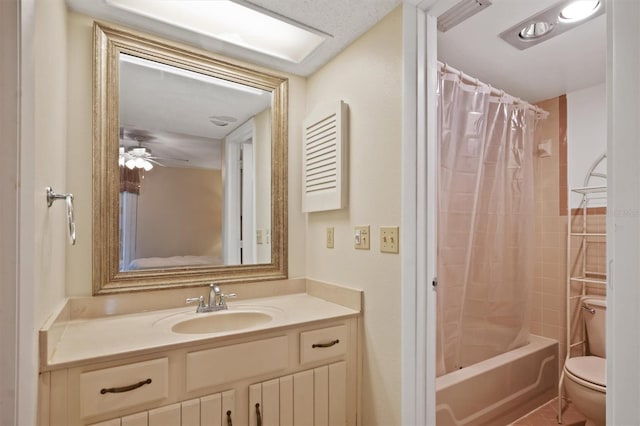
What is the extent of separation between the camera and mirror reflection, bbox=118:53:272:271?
1.53 metres

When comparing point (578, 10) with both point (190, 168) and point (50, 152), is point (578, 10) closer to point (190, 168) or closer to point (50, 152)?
point (190, 168)

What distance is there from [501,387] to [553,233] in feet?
4.04

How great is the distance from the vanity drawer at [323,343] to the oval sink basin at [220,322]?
210 millimetres

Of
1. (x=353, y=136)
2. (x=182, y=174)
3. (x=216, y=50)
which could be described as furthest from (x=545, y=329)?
(x=216, y=50)

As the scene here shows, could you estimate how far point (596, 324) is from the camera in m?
2.15

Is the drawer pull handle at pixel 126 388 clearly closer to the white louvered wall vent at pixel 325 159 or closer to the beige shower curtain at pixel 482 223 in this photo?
the white louvered wall vent at pixel 325 159

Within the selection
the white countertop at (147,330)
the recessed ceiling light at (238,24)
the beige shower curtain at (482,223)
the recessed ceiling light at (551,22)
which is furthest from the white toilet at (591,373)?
the recessed ceiling light at (238,24)

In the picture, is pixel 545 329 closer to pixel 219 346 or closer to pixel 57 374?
pixel 219 346

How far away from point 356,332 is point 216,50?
1.55m

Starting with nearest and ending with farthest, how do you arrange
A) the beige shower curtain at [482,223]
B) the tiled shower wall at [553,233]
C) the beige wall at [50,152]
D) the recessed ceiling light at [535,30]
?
1. the beige wall at [50,152]
2. the recessed ceiling light at [535,30]
3. the beige shower curtain at [482,223]
4. the tiled shower wall at [553,233]

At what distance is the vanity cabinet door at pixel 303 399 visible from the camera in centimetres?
129

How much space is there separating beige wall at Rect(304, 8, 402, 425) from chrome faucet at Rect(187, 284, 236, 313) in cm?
57

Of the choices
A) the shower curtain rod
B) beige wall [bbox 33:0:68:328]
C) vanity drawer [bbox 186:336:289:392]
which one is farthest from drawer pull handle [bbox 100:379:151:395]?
the shower curtain rod

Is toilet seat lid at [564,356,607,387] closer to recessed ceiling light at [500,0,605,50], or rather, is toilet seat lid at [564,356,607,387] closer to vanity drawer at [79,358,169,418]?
recessed ceiling light at [500,0,605,50]
